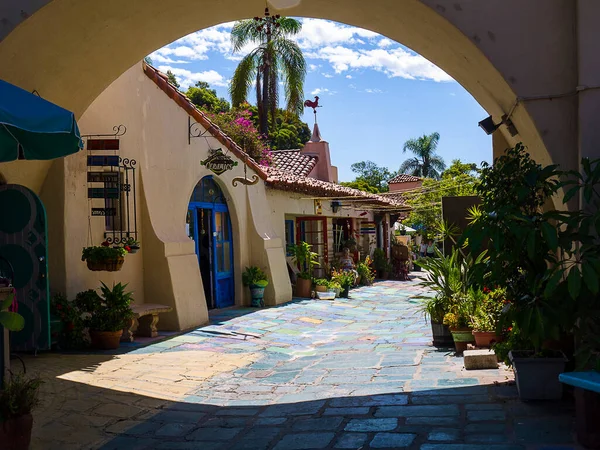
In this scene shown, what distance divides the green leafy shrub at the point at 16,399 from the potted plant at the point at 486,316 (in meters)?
4.63

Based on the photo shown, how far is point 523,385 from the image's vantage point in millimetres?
5160

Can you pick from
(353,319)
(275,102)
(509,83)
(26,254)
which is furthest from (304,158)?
(509,83)

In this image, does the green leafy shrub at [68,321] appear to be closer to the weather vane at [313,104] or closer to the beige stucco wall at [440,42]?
the beige stucco wall at [440,42]

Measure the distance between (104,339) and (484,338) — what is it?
465 cm

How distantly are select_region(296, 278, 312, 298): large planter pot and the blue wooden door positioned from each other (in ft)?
8.30

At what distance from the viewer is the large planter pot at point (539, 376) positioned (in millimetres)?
5086

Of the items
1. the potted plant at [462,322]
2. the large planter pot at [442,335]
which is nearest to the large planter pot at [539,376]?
the potted plant at [462,322]

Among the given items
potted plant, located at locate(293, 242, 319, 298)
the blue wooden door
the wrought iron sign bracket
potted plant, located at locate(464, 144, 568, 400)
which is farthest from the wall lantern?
potted plant, located at locate(293, 242, 319, 298)

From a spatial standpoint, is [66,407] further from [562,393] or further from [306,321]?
[306,321]

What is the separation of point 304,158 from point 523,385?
16.5 metres

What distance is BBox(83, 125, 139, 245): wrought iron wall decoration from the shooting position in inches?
340

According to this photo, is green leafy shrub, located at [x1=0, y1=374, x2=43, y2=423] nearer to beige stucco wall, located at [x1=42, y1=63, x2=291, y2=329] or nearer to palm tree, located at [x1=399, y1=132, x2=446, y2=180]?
beige stucco wall, located at [x1=42, y1=63, x2=291, y2=329]

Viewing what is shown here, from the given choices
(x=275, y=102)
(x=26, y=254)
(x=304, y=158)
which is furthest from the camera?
(x=275, y=102)

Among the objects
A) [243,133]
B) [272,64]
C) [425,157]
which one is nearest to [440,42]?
[243,133]
